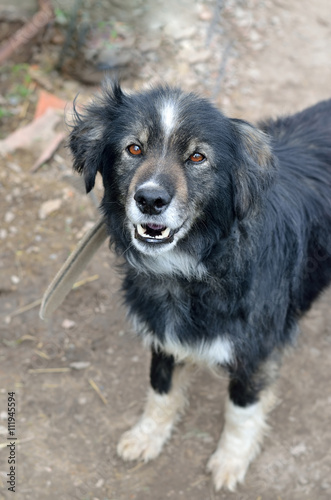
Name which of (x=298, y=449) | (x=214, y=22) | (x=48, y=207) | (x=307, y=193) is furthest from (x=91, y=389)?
(x=214, y=22)

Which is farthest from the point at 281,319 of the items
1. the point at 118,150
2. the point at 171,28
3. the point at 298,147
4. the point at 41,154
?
the point at 171,28

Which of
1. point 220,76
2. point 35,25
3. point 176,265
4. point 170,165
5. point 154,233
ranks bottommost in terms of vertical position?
point 220,76

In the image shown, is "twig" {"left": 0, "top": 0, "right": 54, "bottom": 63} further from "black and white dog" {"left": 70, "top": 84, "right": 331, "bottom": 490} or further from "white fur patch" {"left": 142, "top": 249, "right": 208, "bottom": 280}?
"white fur patch" {"left": 142, "top": 249, "right": 208, "bottom": 280}

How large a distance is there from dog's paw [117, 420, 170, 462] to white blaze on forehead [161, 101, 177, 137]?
197 cm

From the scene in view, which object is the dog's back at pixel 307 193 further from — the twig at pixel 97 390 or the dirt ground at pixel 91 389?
the twig at pixel 97 390

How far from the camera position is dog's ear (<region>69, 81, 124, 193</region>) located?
2721 mm

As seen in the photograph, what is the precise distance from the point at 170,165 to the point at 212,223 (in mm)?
354

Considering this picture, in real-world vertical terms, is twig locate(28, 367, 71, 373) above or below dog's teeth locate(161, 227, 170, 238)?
below

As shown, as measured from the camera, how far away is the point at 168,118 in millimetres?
2459

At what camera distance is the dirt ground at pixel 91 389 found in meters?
3.34

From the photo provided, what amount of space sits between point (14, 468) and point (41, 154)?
2.75 meters

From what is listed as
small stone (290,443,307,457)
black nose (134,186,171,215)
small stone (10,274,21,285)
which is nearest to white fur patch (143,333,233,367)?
black nose (134,186,171,215)

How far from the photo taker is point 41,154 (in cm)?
496

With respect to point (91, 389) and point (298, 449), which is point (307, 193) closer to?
point (298, 449)
